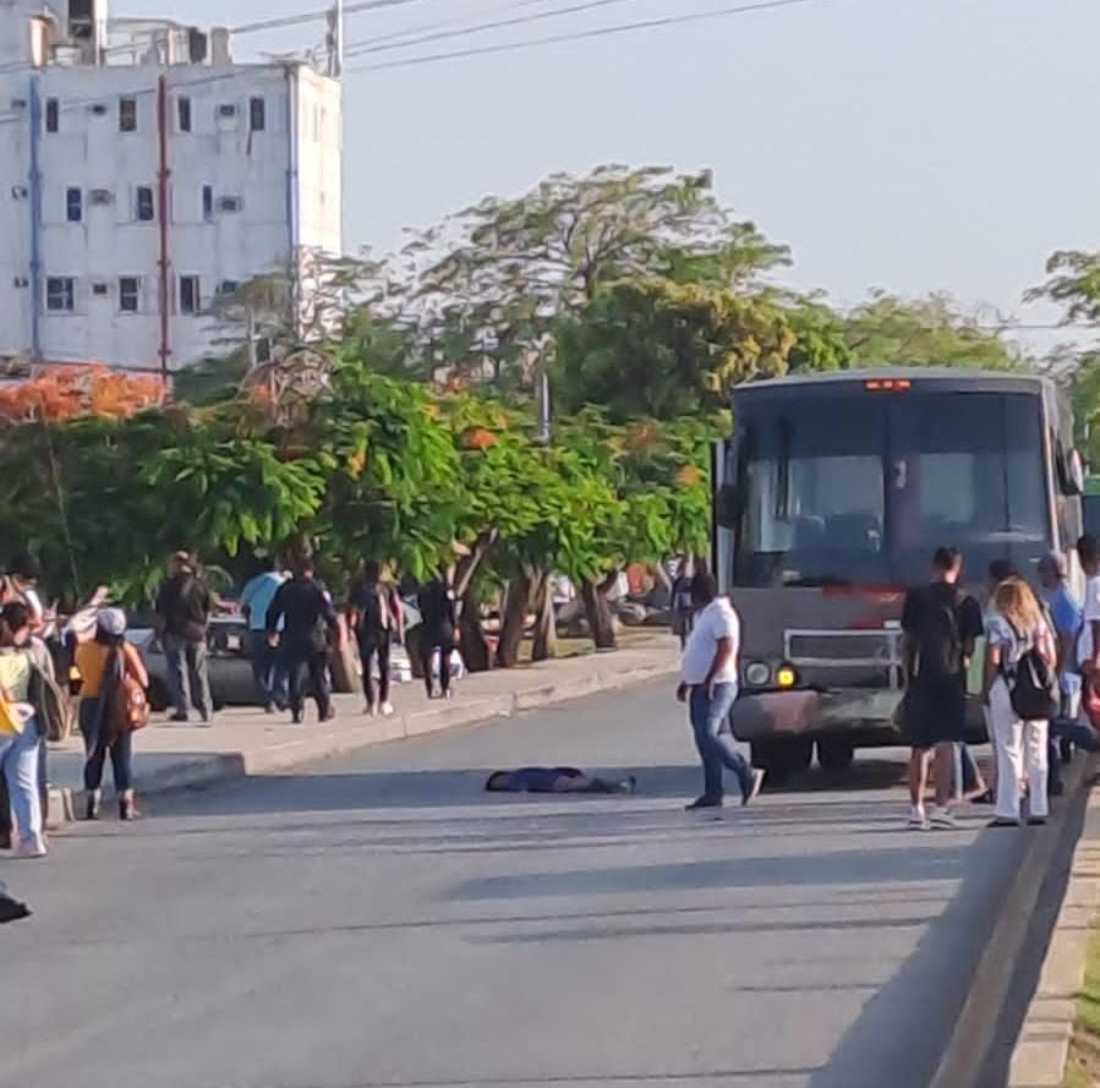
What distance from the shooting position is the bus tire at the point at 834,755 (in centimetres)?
2489

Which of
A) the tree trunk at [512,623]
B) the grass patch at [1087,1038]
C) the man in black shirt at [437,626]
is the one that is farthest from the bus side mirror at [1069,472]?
the tree trunk at [512,623]

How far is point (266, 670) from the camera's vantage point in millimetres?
33312

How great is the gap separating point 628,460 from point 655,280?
13133 mm

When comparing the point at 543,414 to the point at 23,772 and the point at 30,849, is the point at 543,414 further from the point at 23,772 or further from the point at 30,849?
the point at 23,772

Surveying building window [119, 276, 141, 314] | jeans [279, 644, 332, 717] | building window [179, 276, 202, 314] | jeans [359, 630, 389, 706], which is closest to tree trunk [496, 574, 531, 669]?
jeans [359, 630, 389, 706]

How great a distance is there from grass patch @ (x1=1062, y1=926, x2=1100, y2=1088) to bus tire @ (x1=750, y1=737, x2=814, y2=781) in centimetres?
1140

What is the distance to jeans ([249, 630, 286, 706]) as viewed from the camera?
3244 centimetres

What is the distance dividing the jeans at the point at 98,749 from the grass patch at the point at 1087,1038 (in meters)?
10.6

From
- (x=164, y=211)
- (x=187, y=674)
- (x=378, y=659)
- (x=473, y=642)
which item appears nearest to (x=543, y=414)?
(x=473, y=642)

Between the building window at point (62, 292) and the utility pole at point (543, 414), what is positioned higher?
the building window at point (62, 292)

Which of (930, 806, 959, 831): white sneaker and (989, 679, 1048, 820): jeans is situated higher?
(989, 679, 1048, 820): jeans

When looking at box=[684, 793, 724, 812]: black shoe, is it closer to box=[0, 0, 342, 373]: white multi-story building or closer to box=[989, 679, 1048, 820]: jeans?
box=[989, 679, 1048, 820]: jeans

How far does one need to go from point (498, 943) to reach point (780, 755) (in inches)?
385

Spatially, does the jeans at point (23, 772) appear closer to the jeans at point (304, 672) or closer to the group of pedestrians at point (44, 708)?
the group of pedestrians at point (44, 708)
